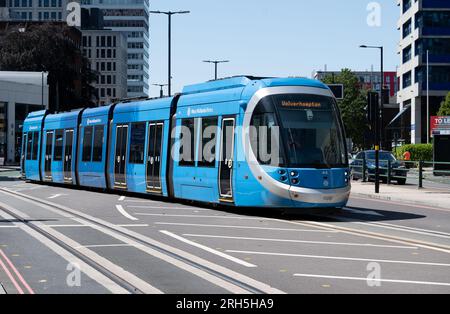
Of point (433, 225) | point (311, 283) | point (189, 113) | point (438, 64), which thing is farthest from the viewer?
point (438, 64)

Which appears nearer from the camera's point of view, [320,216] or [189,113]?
[320,216]

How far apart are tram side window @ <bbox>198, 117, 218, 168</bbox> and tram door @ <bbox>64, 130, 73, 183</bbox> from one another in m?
12.3

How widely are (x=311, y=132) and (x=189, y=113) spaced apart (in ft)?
15.6

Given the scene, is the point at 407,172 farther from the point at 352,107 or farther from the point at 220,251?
the point at 352,107

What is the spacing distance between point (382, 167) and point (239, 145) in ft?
62.4

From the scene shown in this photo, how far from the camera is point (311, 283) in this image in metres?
9.00

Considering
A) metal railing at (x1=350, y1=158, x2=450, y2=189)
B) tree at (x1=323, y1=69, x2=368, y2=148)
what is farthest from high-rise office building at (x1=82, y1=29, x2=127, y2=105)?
metal railing at (x1=350, y1=158, x2=450, y2=189)

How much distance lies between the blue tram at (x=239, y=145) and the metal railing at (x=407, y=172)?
11.8 metres

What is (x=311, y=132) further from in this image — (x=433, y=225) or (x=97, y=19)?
(x=97, y=19)

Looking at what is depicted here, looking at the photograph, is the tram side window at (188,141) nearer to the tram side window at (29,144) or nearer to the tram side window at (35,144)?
the tram side window at (35,144)

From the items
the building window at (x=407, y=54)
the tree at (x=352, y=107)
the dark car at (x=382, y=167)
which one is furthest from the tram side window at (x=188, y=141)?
the building window at (x=407, y=54)

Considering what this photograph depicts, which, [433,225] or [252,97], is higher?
[252,97]

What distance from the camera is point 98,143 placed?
94.2 ft
